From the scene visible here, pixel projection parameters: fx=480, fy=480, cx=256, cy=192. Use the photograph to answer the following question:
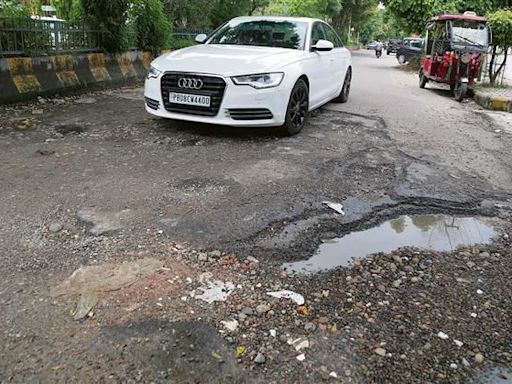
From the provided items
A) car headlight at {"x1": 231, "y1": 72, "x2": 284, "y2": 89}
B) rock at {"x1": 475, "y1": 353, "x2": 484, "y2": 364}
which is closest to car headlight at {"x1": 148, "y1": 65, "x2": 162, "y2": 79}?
car headlight at {"x1": 231, "y1": 72, "x2": 284, "y2": 89}

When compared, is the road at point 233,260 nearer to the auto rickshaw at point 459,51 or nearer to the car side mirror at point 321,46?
the car side mirror at point 321,46

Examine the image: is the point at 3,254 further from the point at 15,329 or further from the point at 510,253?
the point at 510,253

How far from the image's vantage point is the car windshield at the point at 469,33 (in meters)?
11.8

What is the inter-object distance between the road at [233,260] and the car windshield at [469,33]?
687 centimetres

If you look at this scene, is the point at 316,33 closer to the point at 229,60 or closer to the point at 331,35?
the point at 331,35

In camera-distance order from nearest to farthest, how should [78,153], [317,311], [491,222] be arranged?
[317,311] < [491,222] < [78,153]

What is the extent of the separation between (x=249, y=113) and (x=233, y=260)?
2932mm

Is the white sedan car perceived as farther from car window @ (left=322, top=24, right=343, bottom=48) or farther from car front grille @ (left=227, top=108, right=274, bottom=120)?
car window @ (left=322, top=24, right=343, bottom=48)

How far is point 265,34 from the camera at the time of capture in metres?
6.86

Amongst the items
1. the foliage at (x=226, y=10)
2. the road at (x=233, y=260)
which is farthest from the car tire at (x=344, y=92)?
the foliage at (x=226, y=10)

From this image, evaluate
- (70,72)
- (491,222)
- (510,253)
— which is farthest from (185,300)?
(70,72)

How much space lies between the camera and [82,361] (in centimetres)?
216

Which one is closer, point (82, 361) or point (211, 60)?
point (82, 361)

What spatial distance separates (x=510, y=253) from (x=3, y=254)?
3.47m
